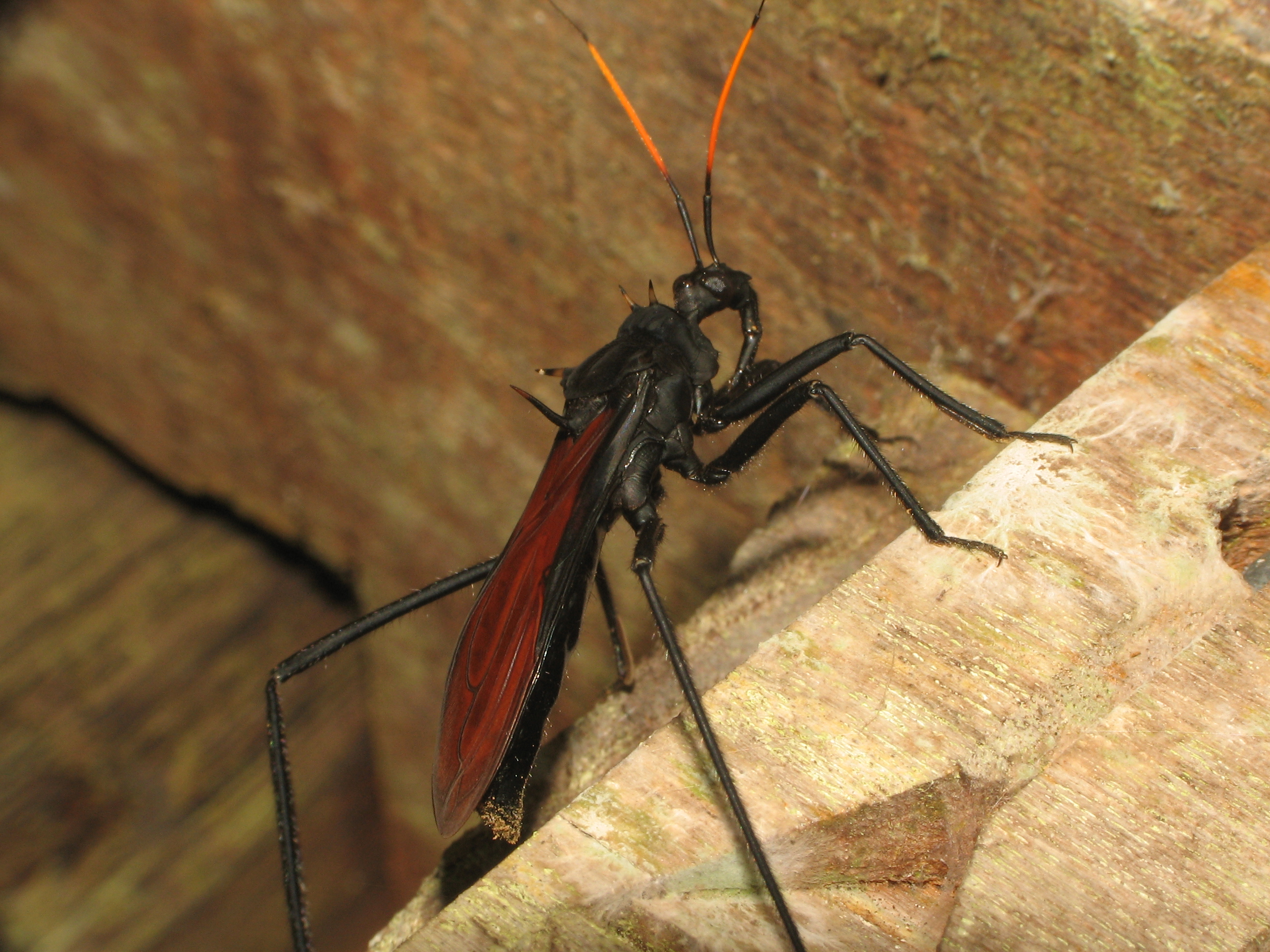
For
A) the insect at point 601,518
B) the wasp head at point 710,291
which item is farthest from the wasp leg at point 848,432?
the wasp head at point 710,291

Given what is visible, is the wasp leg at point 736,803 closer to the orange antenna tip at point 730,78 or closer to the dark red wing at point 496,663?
the dark red wing at point 496,663

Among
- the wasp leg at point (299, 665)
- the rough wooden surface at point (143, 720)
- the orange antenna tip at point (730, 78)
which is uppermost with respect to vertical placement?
the orange antenna tip at point (730, 78)

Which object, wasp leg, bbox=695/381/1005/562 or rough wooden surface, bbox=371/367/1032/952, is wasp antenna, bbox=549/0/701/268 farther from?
rough wooden surface, bbox=371/367/1032/952

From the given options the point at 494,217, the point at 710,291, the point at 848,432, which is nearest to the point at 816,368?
the point at 848,432

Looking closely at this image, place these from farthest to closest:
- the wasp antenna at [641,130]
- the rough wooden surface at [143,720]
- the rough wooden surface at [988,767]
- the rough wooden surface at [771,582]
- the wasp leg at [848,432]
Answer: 1. the rough wooden surface at [143,720]
2. the wasp antenna at [641,130]
3. the rough wooden surface at [771,582]
4. the wasp leg at [848,432]
5. the rough wooden surface at [988,767]

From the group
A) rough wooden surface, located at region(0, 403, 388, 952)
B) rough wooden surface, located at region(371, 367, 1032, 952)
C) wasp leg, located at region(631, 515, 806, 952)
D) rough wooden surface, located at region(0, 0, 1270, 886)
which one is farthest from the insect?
rough wooden surface, located at region(0, 403, 388, 952)

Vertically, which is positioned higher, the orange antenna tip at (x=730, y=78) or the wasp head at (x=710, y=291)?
the orange antenna tip at (x=730, y=78)
